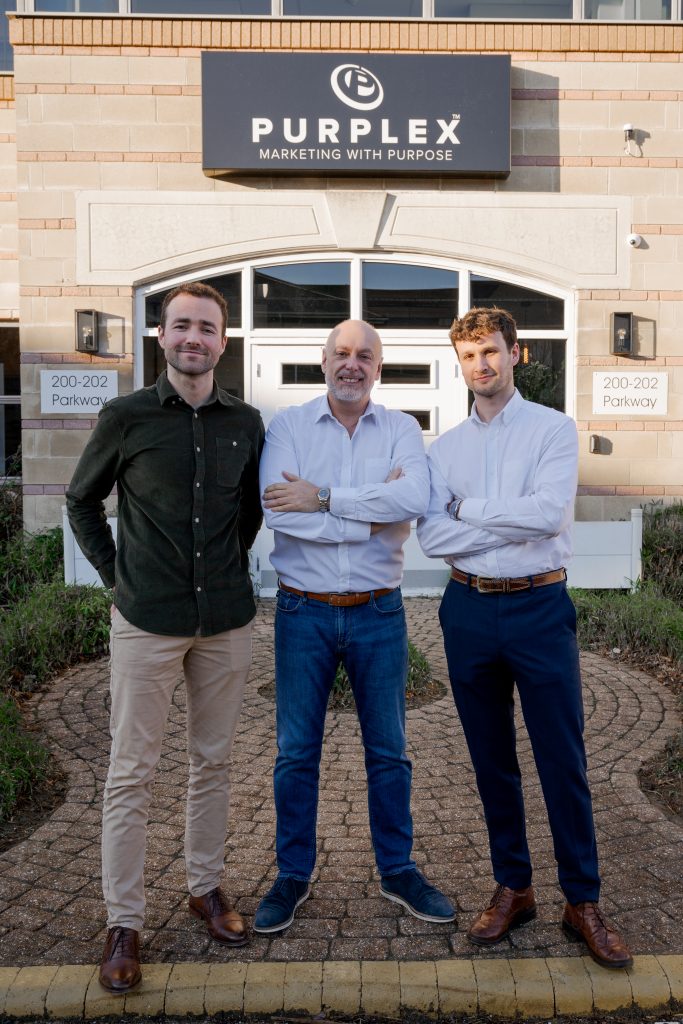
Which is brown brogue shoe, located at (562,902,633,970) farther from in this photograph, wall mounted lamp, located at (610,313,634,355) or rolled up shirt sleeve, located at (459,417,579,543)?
wall mounted lamp, located at (610,313,634,355)

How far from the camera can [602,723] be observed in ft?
18.0

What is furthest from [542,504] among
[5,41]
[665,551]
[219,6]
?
[5,41]

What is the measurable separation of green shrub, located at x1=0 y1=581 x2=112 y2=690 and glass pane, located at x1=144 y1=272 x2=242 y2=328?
3.47 meters

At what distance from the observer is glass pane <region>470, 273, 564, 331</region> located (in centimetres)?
995

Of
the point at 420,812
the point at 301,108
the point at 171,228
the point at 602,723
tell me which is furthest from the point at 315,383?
the point at 420,812

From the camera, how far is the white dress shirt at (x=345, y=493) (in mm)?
3334

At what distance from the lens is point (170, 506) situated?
3.15m

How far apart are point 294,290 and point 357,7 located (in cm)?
302

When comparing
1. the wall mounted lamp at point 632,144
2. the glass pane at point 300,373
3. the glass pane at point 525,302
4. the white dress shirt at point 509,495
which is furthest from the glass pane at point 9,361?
the white dress shirt at point 509,495

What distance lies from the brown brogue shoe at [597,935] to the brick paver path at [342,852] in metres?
0.08

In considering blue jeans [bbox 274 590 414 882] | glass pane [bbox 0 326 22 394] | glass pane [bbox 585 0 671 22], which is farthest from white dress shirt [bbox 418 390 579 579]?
glass pane [bbox 0 326 22 394]

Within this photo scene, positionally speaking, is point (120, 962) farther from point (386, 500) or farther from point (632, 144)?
point (632, 144)

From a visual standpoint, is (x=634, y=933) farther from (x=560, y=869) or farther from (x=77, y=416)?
(x=77, y=416)

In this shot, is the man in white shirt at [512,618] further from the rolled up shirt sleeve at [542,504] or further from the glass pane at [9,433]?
the glass pane at [9,433]
